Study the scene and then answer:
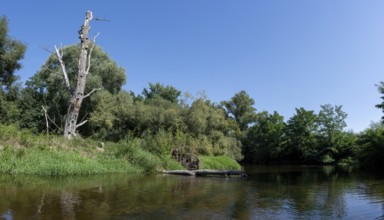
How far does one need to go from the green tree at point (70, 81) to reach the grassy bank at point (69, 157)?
1522 centimetres

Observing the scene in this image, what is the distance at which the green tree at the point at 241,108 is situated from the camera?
8069cm

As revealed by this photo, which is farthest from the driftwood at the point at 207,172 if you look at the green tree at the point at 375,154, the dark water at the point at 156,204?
the green tree at the point at 375,154

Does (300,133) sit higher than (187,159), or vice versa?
(300,133)

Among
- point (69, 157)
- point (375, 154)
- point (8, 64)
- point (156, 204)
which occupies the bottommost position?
point (156, 204)

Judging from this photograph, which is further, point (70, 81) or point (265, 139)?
point (265, 139)

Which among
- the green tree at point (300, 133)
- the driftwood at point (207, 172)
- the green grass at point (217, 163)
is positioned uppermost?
the green tree at point (300, 133)

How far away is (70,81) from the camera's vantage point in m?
38.2

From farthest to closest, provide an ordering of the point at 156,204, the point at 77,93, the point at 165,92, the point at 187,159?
the point at 165,92
the point at 187,159
the point at 77,93
the point at 156,204

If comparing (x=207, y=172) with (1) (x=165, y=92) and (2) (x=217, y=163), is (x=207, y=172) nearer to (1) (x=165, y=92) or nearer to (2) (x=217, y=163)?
(2) (x=217, y=163)

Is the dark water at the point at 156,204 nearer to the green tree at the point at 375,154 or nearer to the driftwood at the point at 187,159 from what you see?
the driftwood at the point at 187,159

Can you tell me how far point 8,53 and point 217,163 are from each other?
2101 cm

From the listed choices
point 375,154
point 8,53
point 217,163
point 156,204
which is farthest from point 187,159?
point 375,154

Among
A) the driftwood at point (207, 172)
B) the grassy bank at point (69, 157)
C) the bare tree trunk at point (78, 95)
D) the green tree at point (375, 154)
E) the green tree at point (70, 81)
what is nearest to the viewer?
the grassy bank at point (69, 157)

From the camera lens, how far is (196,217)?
874cm
